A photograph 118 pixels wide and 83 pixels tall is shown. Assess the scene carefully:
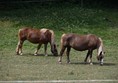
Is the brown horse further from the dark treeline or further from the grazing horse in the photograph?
the dark treeline

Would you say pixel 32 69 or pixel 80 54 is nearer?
pixel 32 69

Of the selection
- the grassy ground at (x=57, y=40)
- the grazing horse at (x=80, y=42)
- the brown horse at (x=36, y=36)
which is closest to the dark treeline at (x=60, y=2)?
the grassy ground at (x=57, y=40)

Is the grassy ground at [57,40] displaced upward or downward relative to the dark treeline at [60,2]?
downward

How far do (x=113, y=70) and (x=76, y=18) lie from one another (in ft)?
45.0

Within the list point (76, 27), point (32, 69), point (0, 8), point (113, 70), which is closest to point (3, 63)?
point (32, 69)

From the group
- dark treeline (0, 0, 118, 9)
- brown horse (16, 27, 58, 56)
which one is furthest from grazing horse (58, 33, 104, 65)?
dark treeline (0, 0, 118, 9)

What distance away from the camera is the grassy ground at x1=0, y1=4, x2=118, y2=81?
15.1 metres

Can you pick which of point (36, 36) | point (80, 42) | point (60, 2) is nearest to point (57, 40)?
point (36, 36)

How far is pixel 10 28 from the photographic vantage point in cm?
2709

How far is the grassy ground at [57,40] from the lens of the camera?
49.5ft

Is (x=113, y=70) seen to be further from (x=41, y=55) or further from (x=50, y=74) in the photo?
(x=41, y=55)

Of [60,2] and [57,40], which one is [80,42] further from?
[60,2]

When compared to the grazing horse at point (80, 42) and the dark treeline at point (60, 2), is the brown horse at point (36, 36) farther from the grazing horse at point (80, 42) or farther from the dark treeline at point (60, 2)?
the dark treeline at point (60, 2)

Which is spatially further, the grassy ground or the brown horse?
the brown horse
